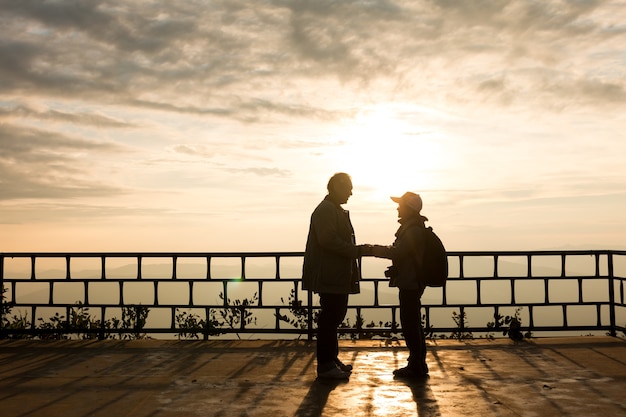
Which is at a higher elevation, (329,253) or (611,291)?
(329,253)

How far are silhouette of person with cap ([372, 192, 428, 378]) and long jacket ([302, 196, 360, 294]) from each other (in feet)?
1.11

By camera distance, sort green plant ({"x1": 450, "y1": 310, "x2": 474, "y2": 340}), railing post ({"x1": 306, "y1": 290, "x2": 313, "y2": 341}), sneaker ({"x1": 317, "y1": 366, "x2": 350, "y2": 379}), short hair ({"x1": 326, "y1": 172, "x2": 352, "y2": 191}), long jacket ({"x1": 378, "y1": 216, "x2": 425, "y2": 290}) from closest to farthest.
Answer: sneaker ({"x1": 317, "y1": 366, "x2": 350, "y2": 379})
long jacket ({"x1": 378, "y1": 216, "x2": 425, "y2": 290})
short hair ({"x1": 326, "y1": 172, "x2": 352, "y2": 191})
railing post ({"x1": 306, "y1": 290, "x2": 313, "y2": 341})
green plant ({"x1": 450, "y1": 310, "x2": 474, "y2": 340})

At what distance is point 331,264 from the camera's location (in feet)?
24.3

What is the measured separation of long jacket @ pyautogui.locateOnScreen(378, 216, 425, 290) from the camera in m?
7.38

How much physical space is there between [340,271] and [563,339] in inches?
177

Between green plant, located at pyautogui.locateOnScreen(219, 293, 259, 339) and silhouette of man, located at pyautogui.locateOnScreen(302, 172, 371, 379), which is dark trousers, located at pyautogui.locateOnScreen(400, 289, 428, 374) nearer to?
silhouette of man, located at pyautogui.locateOnScreen(302, 172, 371, 379)

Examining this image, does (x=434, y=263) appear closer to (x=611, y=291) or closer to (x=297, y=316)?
(x=297, y=316)

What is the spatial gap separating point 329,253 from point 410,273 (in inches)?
34.1

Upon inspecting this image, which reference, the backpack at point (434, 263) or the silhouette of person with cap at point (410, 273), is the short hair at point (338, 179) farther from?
the backpack at point (434, 263)

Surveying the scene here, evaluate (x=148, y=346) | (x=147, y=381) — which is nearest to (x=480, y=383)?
(x=147, y=381)

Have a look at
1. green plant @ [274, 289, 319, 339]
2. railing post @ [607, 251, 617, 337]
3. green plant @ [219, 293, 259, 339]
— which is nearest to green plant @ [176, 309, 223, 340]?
green plant @ [219, 293, 259, 339]

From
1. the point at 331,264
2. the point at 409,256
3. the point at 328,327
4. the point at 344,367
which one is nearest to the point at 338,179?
the point at 331,264

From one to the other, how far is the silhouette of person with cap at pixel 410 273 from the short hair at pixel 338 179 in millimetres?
651

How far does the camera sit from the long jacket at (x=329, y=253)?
24.0ft
